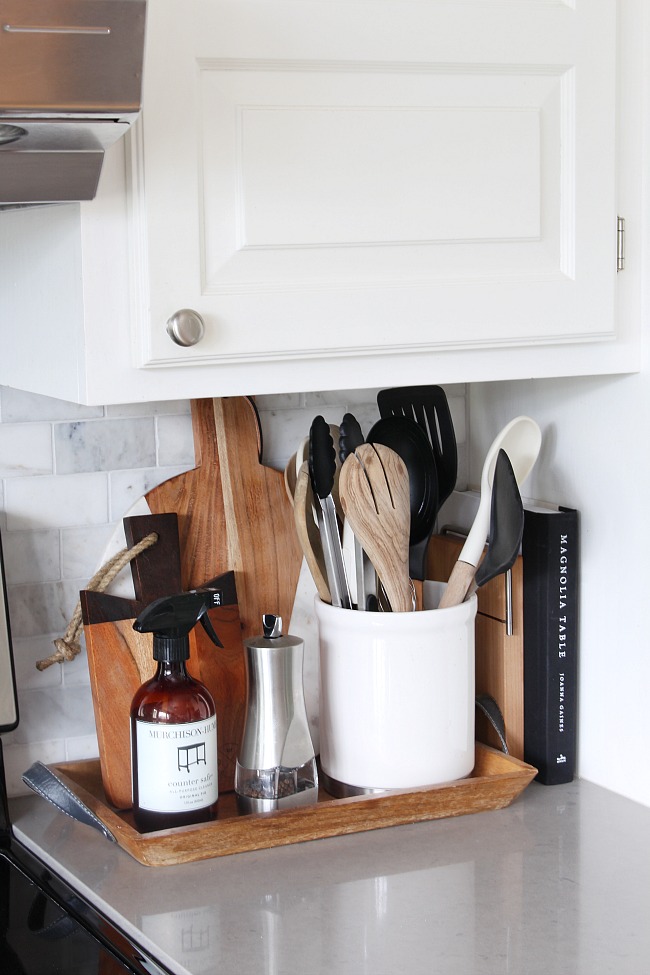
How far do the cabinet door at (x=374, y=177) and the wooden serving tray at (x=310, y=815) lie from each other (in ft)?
1.50

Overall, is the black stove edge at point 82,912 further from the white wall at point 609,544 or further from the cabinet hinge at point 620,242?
the cabinet hinge at point 620,242

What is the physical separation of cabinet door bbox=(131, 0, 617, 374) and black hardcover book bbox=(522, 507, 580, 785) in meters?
0.25

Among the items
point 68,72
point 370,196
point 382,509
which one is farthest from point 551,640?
point 68,72

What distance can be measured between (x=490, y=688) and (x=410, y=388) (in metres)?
0.37

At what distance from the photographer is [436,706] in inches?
45.6

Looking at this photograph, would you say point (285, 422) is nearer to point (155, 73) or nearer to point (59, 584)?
point (59, 584)

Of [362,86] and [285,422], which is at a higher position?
[362,86]

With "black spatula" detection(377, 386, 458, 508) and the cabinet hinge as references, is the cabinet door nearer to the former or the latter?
the cabinet hinge

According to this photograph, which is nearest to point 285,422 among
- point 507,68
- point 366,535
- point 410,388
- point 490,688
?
point 410,388

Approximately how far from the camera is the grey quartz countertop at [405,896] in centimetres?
90

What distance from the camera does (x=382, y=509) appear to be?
1121 mm

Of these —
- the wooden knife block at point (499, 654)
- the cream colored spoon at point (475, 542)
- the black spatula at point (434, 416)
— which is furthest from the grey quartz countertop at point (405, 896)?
the black spatula at point (434, 416)

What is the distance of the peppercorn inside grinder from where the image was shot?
1.13 metres

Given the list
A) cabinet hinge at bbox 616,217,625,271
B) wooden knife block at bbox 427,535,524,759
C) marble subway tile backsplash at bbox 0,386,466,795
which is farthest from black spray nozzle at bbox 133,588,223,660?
cabinet hinge at bbox 616,217,625,271
